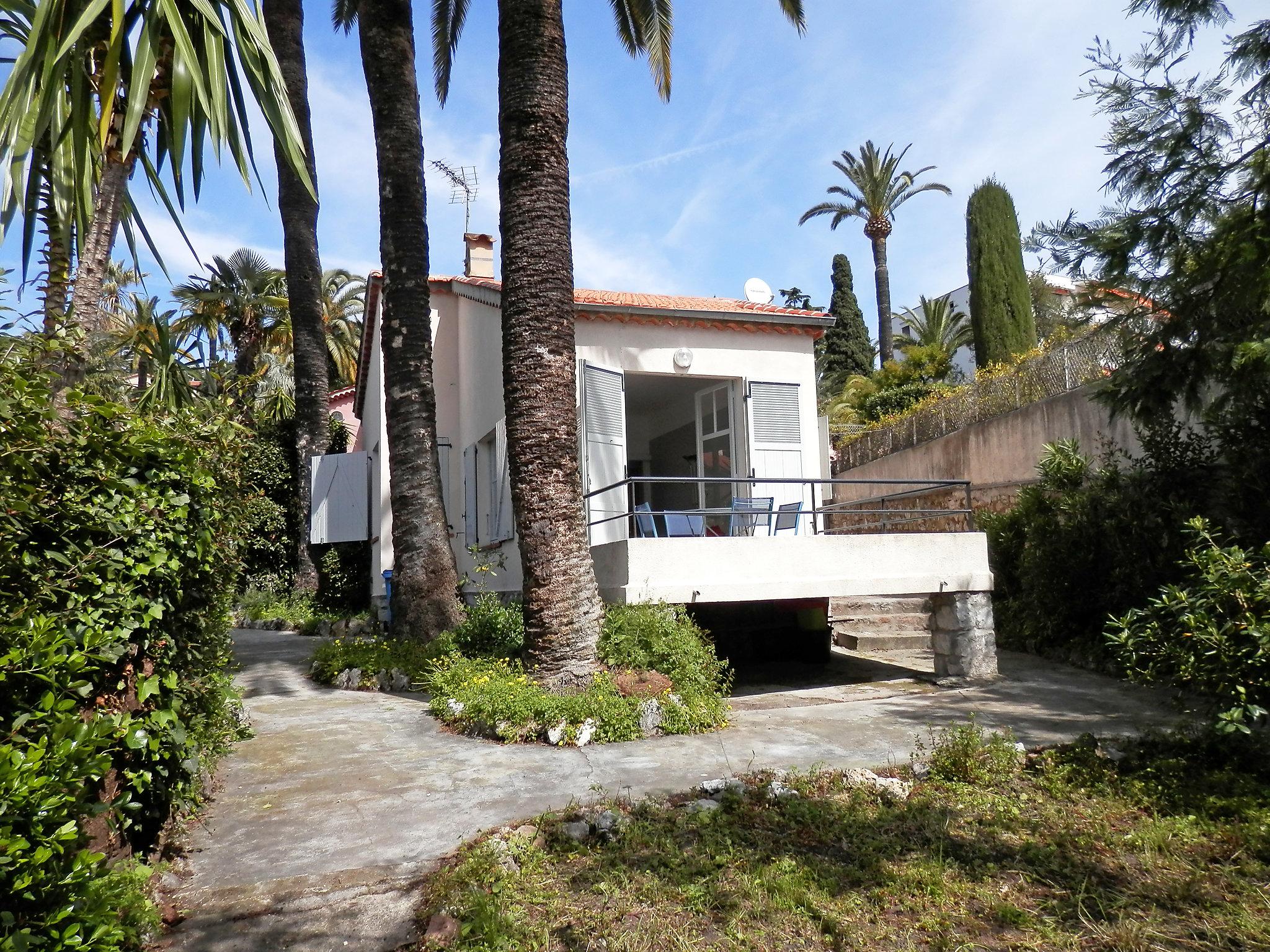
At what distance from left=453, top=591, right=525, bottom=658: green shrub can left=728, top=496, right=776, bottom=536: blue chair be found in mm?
3029

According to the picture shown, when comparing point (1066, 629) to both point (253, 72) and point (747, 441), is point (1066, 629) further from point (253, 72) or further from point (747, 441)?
point (253, 72)

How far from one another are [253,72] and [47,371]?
1539 millimetres

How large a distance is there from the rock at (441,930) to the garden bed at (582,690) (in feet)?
11.2

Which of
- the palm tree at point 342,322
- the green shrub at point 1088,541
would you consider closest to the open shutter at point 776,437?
the green shrub at point 1088,541

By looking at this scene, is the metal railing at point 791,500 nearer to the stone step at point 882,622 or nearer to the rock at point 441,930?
the stone step at point 882,622

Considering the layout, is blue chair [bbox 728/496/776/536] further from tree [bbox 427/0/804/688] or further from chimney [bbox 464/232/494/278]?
chimney [bbox 464/232/494/278]

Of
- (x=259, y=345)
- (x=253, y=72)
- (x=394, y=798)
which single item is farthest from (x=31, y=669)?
(x=259, y=345)

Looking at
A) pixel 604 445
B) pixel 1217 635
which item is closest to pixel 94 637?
pixel 1217 635

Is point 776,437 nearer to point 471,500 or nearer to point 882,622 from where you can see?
point 882,622

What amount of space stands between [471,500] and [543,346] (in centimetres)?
632

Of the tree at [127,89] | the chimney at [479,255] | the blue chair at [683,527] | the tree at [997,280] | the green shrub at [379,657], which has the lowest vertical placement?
the green shrub at [379,657]

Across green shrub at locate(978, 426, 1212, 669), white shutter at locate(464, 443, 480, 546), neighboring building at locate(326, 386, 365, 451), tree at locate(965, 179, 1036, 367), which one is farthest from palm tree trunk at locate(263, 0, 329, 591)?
tree at locate(965, 179, 1036, 367)

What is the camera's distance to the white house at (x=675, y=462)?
9578 millimetres

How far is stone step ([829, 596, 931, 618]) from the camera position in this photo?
13.4 meters
